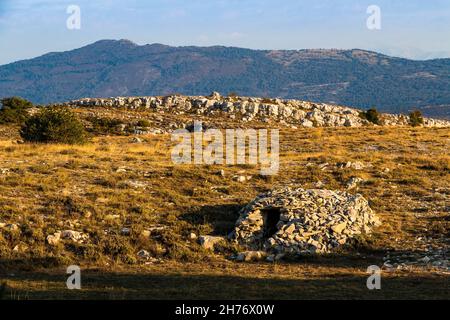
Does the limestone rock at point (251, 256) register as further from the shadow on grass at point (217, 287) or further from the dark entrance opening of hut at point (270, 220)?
the shadow on grass at point (217, 287)

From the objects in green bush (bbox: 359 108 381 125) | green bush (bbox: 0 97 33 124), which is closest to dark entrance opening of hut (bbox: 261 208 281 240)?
green bush (bbox: 0 97 33 124)

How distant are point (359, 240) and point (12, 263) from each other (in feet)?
35.1

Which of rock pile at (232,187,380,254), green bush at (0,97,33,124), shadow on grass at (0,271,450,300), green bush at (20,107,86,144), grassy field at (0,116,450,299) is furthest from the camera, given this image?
green bush at (0,97,33,124)

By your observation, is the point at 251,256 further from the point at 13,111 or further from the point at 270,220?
the point at 13,111

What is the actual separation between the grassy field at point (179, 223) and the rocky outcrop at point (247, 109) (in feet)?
129

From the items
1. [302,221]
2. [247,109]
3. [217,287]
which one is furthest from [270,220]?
[247,109]

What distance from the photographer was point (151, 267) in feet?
55.5

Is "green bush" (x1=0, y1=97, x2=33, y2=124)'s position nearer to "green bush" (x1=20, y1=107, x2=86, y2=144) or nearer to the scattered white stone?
"green bush" (x1=20, y1=107, x2=86, y2=144)

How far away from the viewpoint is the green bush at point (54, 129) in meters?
37.4

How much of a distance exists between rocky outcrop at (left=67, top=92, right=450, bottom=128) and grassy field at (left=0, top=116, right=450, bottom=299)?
39338 mm

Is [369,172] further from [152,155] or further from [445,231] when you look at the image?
[152,155]

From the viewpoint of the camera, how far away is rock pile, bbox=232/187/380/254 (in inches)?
734

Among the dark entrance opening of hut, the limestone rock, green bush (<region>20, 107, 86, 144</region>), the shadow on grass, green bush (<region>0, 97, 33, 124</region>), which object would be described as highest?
green bush (<region>0, 97, 33, 124</region>)
